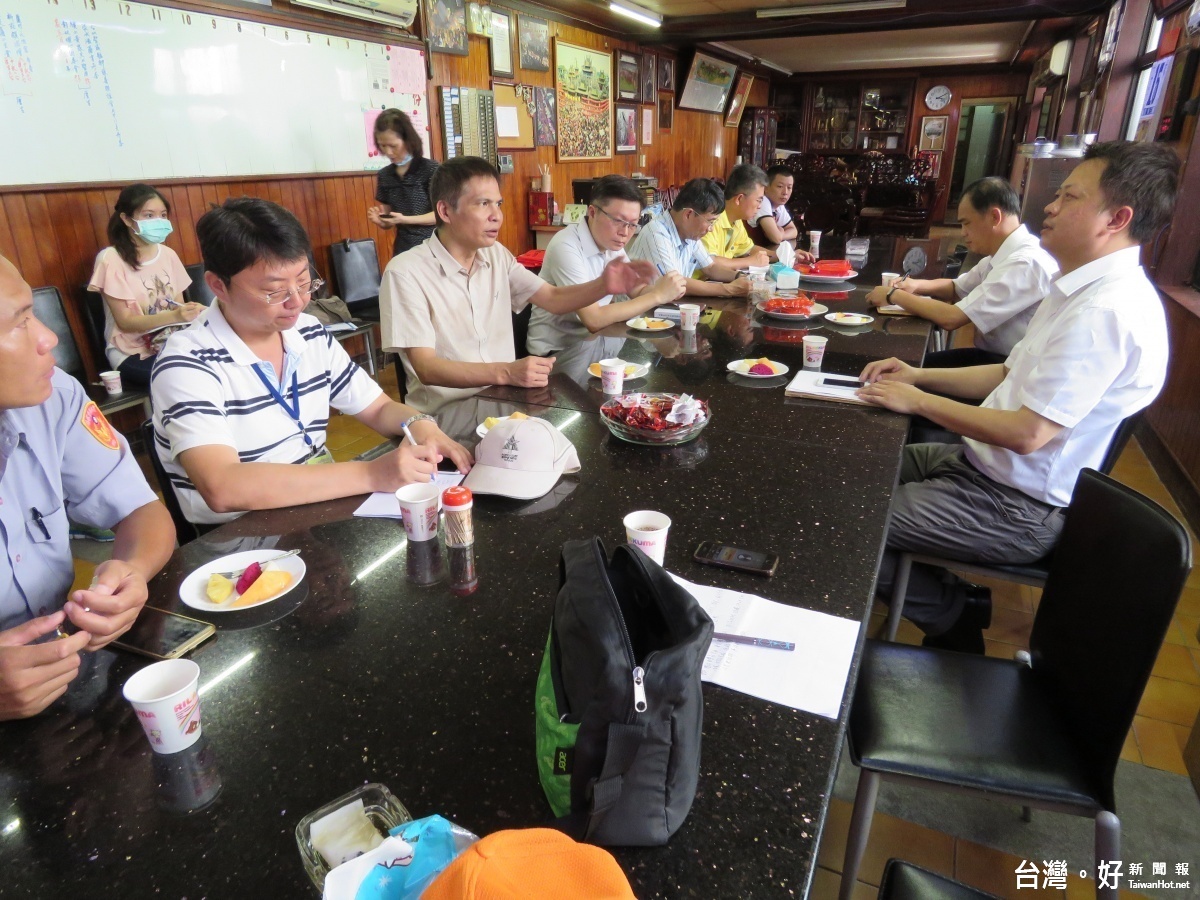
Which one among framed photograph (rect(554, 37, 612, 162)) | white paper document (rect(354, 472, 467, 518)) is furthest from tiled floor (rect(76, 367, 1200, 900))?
framed photograph (rect(554, 37, 612, 162))

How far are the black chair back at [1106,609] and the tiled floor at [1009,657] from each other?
0.50 meters

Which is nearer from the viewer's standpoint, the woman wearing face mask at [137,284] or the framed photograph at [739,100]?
the woman wearing face mask at [137,284]

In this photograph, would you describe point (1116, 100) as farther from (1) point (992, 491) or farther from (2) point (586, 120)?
(1) point (992, 491)

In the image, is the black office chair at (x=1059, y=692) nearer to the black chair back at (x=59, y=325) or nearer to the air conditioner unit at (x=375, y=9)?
the black chair back at (x=59, y=325)

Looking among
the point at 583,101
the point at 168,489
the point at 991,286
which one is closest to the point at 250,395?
the point at 168,489

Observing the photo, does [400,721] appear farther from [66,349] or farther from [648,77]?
[648,77]

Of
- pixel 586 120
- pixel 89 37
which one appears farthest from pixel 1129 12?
pixel 89 37

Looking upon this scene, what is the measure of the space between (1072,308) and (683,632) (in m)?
1.58

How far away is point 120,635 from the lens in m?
1.02

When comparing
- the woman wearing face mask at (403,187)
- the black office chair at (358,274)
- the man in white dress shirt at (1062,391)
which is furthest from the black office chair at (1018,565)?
the woman wearing face mask at (403,187)

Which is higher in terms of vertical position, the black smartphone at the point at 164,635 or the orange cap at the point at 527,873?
the orange cap at the point at 527,873

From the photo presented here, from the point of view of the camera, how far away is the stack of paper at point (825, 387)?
201 centimetres

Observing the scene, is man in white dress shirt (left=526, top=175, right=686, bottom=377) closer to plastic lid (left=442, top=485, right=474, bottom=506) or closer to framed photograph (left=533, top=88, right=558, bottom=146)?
plastic lid (left=442, top=485, right=474, bottom=506)

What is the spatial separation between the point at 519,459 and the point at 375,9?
4089 mm
